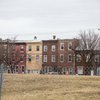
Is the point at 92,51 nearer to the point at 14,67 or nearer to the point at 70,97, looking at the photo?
the point at 14,67

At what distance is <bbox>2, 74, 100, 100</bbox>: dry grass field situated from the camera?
26.0 meters

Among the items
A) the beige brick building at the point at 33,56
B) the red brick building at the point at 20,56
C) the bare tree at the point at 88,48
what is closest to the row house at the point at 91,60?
the bare tree at the point at 88,48

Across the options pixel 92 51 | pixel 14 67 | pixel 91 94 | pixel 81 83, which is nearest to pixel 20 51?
pixel 14 67

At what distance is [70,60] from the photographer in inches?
4072

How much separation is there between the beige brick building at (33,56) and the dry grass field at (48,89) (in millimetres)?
71380

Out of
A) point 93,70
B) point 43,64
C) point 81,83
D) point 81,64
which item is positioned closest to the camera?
point 81,83

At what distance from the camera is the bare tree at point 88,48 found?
311ft

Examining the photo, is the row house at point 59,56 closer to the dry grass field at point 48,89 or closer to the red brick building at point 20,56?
the red brick building at point 20,56

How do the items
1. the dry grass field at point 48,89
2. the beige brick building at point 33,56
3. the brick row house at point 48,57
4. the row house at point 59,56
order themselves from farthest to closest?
the beige brick building at point 33,56 → the row house at point 59,56 → the brick row house at point 48,57 → the dry grass field at point 48,89

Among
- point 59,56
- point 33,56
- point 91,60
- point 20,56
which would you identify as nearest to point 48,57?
point 59,56

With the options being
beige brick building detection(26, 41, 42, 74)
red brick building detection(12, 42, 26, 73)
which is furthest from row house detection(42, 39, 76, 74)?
red brick building detection(12, 42, 26, 73)

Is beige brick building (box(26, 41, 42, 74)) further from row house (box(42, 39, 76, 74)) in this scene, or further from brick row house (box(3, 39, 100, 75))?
row house (box(42, 39, 76, 74))

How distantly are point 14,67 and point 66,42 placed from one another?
1440cm

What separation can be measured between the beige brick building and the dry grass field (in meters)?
71.4
